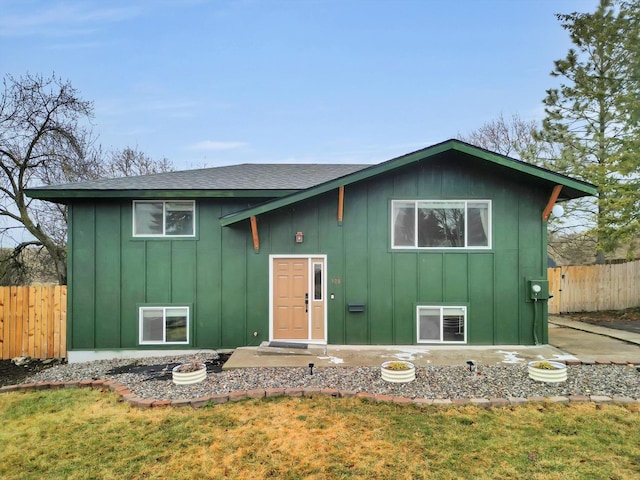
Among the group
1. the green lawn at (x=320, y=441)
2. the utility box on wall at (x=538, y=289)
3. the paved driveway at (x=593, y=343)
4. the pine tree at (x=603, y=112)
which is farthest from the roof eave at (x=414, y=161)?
the pine tree at (x=603, y=112)

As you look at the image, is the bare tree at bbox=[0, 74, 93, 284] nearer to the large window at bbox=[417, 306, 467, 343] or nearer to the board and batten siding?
the board and batten siding

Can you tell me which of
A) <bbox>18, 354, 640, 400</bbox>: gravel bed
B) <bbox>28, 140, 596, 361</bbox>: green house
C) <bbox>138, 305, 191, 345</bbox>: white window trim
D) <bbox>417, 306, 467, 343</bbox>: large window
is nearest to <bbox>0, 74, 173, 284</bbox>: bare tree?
<bbox>28, 140, 596, 361</bbox>: green house

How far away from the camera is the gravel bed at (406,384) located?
15.1ft

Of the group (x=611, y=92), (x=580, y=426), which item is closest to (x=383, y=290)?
(x=580, y=426)

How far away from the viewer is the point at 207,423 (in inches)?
154

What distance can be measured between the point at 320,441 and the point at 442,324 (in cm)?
425

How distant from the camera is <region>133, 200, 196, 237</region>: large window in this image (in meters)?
7.11

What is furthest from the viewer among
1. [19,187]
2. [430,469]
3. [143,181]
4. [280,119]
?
[280,119]

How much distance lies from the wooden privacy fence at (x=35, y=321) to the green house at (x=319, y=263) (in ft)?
2.55

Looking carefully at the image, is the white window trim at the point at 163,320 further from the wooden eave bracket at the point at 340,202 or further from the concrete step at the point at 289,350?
the wooden eave bracket at the point at 340,202

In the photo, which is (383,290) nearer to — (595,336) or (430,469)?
(430,469)

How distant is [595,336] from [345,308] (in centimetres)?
572

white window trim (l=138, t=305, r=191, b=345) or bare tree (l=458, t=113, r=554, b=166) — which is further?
bare tree (l=458, t=113, r=554, b=166)

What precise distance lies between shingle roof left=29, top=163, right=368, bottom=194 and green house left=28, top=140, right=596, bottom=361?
107 millimetres
